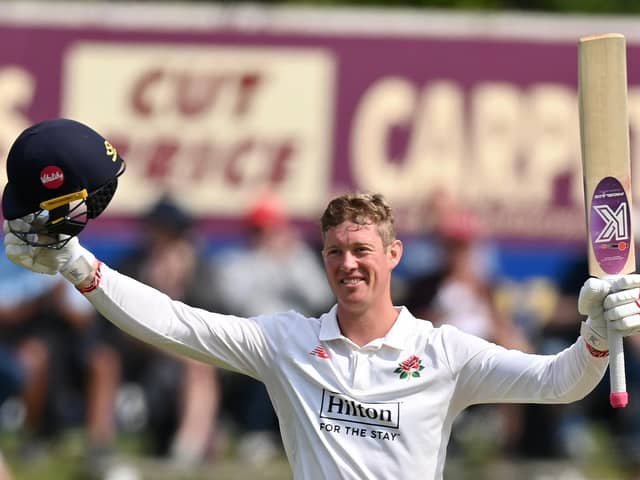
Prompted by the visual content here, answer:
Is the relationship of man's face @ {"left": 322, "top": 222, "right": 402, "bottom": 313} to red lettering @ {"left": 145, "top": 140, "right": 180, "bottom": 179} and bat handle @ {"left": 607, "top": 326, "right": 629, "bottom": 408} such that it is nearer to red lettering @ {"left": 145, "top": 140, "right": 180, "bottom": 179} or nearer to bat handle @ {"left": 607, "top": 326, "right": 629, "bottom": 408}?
bat handle @ {"left": 607, "top": 326, "right": 629, "bottom": 408}

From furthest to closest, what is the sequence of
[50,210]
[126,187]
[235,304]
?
1. [126,187]
2. [235,304]
3. [50,210]

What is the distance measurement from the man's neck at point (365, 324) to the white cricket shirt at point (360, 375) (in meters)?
0.03

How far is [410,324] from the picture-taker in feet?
18.8

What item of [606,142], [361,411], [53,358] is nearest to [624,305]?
[606,142]

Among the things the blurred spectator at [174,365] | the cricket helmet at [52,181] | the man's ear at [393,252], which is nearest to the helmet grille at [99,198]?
the cricket helmet at [52,181]

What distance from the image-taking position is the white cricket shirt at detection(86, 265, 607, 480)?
5.47 metres

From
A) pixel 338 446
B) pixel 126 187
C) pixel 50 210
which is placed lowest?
pixel 338 446

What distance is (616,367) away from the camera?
17.4ft

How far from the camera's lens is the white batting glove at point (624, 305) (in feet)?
17.0

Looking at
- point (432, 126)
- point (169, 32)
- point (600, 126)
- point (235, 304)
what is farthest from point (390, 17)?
point (600, 126)

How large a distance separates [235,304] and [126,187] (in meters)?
1.69

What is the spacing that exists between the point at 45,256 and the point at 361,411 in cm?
125

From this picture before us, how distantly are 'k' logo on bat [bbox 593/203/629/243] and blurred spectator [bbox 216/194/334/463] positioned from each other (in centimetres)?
562

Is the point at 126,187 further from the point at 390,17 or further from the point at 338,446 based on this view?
the point at 338,446
